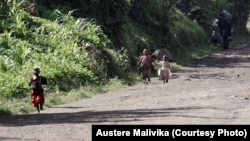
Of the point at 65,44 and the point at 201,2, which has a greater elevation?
the point at 201,2

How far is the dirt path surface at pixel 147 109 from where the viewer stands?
12.2 metres

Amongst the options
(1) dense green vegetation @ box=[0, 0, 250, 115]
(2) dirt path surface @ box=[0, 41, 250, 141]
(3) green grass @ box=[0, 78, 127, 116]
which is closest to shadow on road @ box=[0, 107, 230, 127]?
(2) dirt path surface @ box=[0, 41, 250, 141]

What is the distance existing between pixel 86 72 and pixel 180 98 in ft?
17.6

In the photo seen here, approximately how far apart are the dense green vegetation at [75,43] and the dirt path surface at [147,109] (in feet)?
4.21

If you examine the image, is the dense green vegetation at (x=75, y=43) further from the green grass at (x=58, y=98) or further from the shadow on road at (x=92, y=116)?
the shadow on road at (x=92, y=116)

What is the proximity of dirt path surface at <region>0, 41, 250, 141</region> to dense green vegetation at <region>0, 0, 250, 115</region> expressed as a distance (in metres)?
1.28

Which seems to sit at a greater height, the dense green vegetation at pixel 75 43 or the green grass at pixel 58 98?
the dense green vegetation at pixel 75 43

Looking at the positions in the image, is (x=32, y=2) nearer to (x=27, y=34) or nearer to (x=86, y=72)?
(x=27, y=34)

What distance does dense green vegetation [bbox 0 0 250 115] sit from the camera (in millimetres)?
19016

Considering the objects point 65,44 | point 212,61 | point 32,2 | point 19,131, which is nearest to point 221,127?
point 19,131

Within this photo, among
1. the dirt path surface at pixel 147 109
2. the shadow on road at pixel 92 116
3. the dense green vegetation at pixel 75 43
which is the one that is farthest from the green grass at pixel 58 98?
the shadow on road at pixel 92 116

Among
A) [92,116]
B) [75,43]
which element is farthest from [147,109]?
[75,43]

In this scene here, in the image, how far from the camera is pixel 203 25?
1777 inches

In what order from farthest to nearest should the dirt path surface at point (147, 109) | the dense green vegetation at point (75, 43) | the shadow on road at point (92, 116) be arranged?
1. the dense green vegetation at point (75, 43)
2. the shadow on road at point (92, 116)
3. the dirt path surface at point (147, 109)
